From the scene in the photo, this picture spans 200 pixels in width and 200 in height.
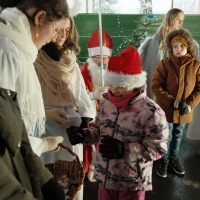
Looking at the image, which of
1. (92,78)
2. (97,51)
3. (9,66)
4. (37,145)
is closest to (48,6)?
(9,66)

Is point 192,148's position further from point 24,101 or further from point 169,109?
point 24,101

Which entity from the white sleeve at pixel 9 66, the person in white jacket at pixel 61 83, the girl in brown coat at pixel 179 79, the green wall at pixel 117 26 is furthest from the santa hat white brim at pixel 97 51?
the green wall at pixel 117 26

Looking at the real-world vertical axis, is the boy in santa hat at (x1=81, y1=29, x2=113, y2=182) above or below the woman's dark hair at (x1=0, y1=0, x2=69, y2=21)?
below

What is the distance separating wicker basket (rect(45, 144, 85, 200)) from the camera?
1500 mm

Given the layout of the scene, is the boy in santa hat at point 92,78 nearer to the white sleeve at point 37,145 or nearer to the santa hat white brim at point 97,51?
the santa hat white brim at point 97,51

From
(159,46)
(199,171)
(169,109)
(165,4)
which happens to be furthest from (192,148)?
(165,4)

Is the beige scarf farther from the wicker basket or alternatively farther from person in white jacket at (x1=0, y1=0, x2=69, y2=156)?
person in white jacket at (x1=0, y1=0, x2=69, y2=156)

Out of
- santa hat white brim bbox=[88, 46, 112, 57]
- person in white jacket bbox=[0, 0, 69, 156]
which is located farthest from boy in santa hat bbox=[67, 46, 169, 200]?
santa hat white brim bbox=[88, 46, 112, 57]

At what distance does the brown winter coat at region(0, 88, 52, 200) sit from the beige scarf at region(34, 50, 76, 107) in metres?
1.04

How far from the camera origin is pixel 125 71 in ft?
5.69

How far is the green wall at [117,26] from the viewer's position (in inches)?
223

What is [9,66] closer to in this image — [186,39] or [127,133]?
[127,133]

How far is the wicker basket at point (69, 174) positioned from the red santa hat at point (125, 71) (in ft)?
1.57

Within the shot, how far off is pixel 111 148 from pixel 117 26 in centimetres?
450
